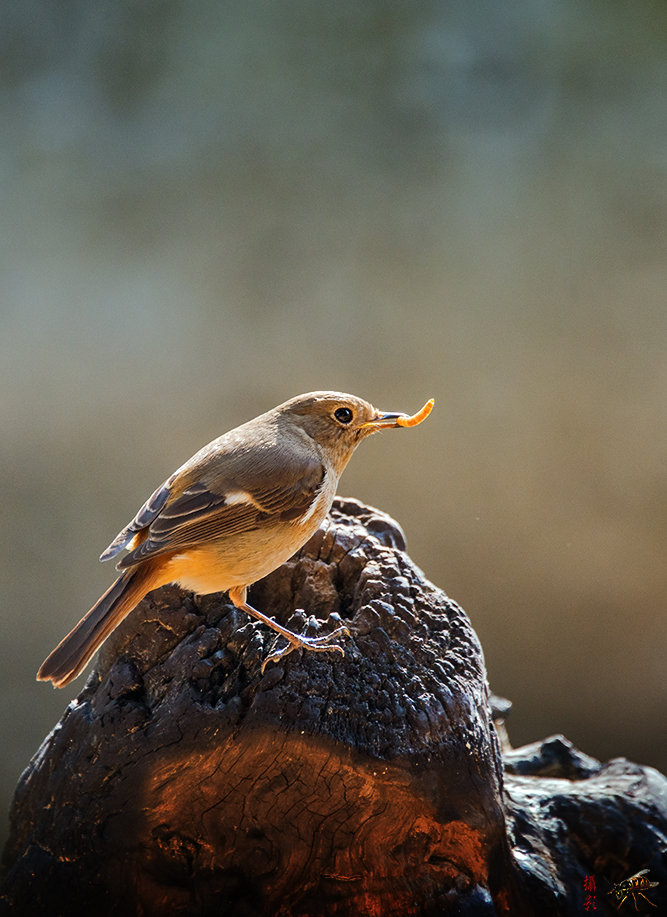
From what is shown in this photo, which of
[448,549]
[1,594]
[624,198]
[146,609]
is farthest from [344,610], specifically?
[624,198]

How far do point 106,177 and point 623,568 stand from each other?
3.04 m

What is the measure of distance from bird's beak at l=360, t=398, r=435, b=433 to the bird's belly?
0.41 meters

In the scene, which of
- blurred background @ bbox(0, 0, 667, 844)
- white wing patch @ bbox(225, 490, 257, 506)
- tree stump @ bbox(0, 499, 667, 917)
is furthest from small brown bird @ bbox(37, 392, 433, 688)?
blurred background @ bbox(0, 0, 667, 844)

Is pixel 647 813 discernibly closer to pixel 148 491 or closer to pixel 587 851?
pixel 587 851

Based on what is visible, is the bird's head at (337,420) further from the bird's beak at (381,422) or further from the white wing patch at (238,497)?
the white wing patch at (238,497)

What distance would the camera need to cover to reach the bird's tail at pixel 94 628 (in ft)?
5.68

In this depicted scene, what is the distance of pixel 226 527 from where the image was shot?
6.16ft

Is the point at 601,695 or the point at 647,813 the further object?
the point at 601,695

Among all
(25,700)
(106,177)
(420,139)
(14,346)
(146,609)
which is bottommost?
(25,700)

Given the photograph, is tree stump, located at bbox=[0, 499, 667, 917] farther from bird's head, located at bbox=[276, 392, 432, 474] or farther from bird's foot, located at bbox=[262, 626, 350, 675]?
bird's head, located at bbox=[276, 392, 432, 474]

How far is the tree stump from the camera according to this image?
67.6 inches

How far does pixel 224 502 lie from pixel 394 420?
56 cm

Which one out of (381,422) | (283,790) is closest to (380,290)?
(381,422)

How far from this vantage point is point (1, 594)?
3.42 meters
